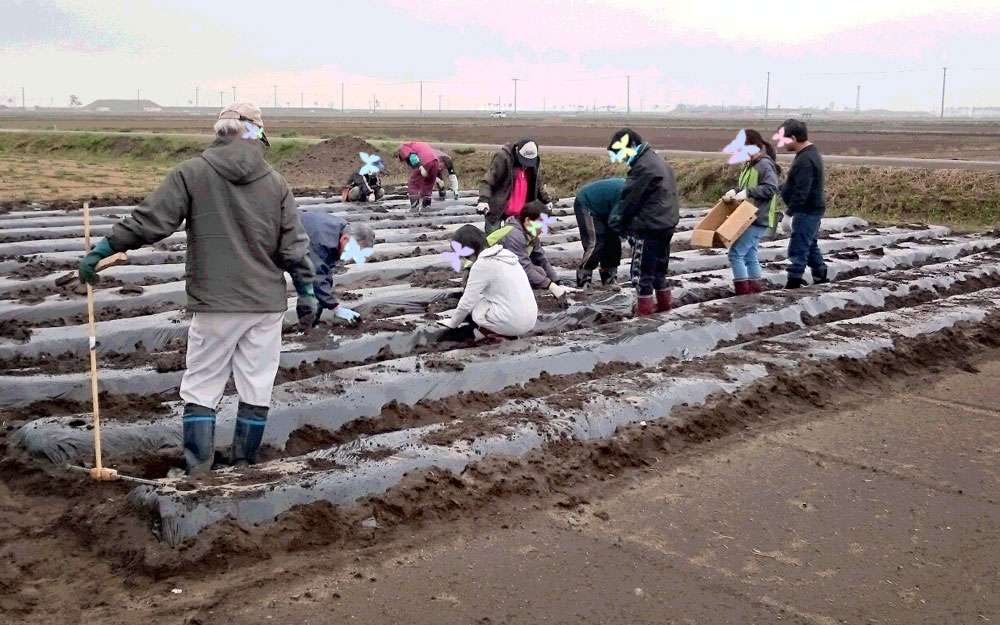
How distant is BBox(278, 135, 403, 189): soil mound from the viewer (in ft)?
71.1

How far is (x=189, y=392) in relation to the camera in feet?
13.5

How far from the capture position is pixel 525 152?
27.0ft

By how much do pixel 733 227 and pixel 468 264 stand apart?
241cm

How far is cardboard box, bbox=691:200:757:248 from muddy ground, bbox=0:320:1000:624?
9.22 feet

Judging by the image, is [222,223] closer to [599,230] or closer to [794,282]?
Answer: [599,230]

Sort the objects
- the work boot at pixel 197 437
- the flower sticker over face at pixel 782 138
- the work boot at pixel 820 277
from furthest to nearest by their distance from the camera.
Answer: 1. the work boot at pixel 820 277
2. the flower sticker over face at pixel 782 138
3. the work boot at pixel 197 437

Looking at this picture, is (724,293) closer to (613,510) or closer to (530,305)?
(530,305)

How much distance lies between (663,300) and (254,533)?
4.47 m

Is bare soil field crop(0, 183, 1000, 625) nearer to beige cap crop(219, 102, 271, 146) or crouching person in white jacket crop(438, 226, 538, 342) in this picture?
crouching person in white jacket crop(438, 226, 538, 342)

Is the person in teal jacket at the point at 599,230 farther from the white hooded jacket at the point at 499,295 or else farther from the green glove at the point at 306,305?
the green glove at the point at 306,305

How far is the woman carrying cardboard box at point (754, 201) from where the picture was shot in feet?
25.3

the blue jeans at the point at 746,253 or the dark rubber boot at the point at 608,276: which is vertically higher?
the blue jeans at the point at 746,253

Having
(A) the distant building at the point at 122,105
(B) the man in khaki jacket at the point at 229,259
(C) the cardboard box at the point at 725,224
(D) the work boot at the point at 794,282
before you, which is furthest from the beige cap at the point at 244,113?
(A) the distant building at the point at 122,105

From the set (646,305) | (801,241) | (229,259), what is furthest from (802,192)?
(229,259)
